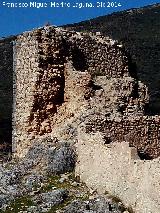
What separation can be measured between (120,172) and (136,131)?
9.82 feet

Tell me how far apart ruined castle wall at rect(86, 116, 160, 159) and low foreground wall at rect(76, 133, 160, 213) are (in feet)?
2.13

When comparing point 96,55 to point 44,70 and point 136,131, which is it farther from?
point 136,131

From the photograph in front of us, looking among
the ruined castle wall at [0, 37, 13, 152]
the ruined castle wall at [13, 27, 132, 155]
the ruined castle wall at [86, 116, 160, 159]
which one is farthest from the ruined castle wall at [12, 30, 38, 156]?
the ruined castle wall at [0, 37, 13, 152]

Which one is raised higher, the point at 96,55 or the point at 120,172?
the point at 96,55

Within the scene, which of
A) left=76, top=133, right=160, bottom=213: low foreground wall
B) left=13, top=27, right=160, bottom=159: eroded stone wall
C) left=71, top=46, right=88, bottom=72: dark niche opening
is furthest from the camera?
left=71, top=46, right=88, bottom=72: dark niche opening

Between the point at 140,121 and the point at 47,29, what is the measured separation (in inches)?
172

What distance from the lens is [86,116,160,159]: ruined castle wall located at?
59.9 feet

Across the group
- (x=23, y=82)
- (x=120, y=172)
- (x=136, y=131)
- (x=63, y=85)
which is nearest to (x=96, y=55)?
(x=63, y=85)

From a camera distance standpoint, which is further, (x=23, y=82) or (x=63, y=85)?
(x=23, y=82)

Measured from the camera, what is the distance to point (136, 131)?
60.8 feet

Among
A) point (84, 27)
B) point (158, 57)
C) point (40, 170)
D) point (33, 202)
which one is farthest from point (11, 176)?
point (84, 27)

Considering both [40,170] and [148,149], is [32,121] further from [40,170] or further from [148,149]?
[148,149]

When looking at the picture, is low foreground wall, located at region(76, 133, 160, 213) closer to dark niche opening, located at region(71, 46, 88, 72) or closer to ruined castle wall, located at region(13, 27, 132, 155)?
ruined castle wall, located at region(13, 27, 132, 155)

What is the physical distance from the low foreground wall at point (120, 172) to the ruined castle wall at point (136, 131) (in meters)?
0.65
